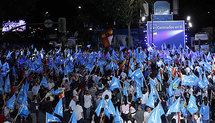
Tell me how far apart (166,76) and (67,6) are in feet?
161

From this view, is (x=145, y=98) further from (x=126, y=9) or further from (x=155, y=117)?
(x=126, y=9)

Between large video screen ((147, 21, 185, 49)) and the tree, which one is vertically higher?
the tree

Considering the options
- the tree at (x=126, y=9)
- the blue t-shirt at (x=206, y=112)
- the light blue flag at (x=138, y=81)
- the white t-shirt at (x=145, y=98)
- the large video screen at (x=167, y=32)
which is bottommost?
the blue t-shirt at (x=206, y=112)

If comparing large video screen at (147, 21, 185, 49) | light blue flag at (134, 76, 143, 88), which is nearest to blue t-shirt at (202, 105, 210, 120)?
light blue flag at (134, 76, 143, 88)

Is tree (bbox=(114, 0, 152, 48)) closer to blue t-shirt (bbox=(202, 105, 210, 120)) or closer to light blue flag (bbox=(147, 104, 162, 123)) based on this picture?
blue t-shirt (bbox=(202, 105, 210, 120))

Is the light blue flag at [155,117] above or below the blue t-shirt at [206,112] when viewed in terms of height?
above

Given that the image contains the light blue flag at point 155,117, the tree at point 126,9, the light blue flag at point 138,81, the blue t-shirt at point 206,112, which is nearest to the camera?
the light blue flag at point 155,117

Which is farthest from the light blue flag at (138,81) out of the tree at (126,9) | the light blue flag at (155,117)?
the tree at (126,9)

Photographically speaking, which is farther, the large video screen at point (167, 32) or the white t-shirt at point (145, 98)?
the large video screen at point (167, 32)

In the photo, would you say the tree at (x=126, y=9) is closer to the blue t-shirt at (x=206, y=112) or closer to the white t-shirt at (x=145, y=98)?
the white t-shirt at (x=145, y=98)

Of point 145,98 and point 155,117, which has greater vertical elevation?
point 155,117

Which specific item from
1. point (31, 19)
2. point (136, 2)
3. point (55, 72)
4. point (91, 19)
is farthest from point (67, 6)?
Result: point (55, 72)

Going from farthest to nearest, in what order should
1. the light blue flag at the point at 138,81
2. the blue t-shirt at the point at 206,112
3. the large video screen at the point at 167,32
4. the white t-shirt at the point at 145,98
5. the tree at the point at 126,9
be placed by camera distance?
1. the large video screen at the point at 167,32
2. the tree at the point at 126,9
3. the light blue flag at the point at 138,81
4. the white t-shirt at the point at 145,98
5. the blue t-shirt at the point at 206,112

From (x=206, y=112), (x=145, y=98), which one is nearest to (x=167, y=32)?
(x=145, y=98)
